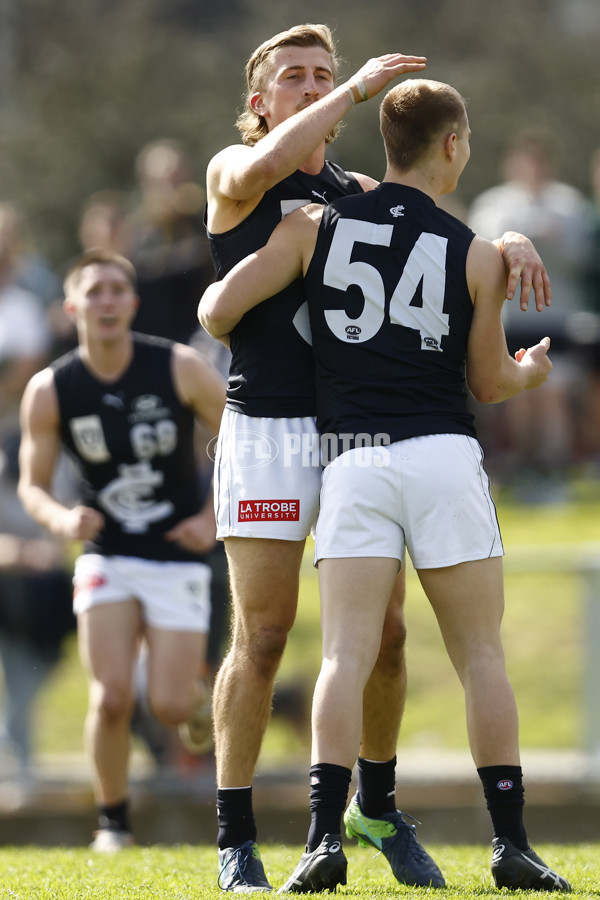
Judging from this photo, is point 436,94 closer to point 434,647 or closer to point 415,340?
point 415,340

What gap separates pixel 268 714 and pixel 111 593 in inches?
84.9

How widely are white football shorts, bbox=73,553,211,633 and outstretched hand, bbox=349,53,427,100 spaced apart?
3066mm

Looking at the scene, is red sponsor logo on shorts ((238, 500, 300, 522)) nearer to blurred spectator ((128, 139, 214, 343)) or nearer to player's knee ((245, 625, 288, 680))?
player's knee ((245, 625, 288, 680))

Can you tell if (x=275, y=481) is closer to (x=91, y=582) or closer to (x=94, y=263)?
(x=91, y=582)

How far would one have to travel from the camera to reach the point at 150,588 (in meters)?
6.67

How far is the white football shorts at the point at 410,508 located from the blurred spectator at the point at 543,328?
6104 millimetres

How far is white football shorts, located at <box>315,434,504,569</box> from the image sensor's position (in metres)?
4.15

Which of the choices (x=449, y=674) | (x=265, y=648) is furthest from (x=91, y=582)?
(x=449, y=674)

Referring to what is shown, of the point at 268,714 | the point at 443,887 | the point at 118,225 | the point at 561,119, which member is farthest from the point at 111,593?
the point at 561,119

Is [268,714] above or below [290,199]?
below

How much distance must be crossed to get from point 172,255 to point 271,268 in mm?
5143

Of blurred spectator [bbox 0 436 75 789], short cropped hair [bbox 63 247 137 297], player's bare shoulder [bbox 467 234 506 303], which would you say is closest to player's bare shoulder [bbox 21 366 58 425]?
short cropped hair [bbox 63 247 137 297]

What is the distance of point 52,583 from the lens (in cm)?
871

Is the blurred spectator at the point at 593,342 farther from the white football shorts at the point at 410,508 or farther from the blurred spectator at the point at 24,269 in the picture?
the white football shorts at the point at 410,508
